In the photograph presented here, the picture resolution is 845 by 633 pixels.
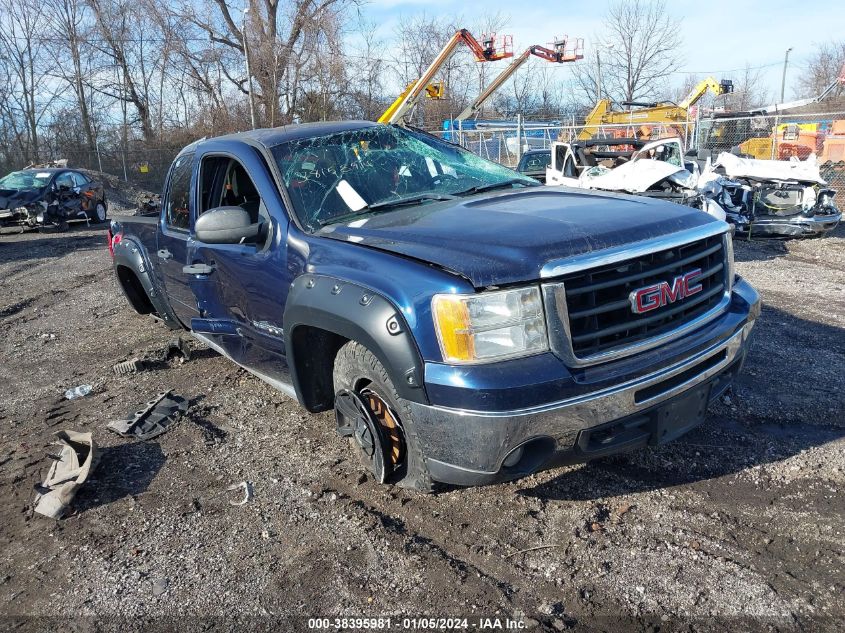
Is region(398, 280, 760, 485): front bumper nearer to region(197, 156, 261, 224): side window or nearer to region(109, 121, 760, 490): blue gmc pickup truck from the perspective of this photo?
region(109, 121, 760, 490): blue gmc pickup truck

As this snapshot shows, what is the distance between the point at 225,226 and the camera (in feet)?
10.7

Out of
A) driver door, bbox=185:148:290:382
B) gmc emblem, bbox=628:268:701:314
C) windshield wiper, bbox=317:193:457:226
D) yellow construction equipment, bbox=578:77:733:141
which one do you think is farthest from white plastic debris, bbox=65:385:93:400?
yellow construction equipment, bbox=578:77:733:141

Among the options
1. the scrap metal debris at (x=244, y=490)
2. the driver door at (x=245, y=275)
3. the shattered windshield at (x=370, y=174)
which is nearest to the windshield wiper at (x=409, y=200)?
the shattered windshield at (x=370, y=174)

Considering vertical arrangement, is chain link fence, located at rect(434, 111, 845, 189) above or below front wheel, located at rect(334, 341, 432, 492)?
below

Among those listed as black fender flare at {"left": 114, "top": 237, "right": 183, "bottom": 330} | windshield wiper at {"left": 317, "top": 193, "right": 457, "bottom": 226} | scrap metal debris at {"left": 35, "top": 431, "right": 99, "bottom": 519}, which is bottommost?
scrap metal debris at {"left": 35, "top": 431, "right": 99, "bottom": 519}

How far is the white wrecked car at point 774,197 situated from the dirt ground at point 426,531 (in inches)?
252

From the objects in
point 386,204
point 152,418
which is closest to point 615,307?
point 386,204

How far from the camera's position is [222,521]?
3.00 metres

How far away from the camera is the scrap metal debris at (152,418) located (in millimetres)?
3992

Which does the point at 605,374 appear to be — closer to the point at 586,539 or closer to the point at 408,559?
the point at 586,539

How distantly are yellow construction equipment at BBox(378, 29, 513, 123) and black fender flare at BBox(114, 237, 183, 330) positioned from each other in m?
9.88

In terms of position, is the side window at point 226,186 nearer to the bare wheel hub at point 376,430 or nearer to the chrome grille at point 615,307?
the bare wheel hub at point 376,430

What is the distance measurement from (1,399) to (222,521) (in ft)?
9.50

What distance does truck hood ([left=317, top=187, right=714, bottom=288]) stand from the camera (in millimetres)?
2410
